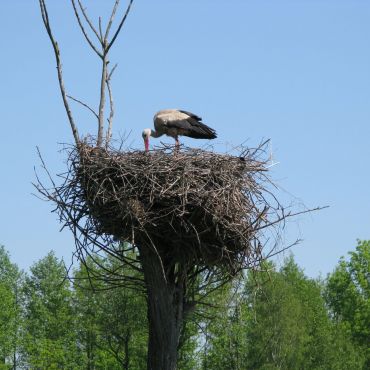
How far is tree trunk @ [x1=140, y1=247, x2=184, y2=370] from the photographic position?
1045 cm

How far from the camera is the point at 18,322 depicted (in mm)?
44906

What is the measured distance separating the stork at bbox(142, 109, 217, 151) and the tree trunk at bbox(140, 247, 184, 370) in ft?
11.6

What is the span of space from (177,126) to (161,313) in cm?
426

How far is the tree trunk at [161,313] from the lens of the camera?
34.3ft

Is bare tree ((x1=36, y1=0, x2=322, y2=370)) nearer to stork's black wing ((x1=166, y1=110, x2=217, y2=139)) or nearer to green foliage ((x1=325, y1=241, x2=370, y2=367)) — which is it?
stork's black wing ((x1=166, y1=110, x2=217, y2=139))

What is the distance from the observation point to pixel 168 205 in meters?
10.6

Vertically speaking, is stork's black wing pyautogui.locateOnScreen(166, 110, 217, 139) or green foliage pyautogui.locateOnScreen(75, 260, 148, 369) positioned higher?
green foliage pyautogui.locateOnScreen(75, 260, 148, 369)

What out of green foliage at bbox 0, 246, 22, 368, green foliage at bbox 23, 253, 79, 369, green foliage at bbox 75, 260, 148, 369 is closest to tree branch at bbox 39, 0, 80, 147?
green foliage at bbox 75, 260, 148, 369

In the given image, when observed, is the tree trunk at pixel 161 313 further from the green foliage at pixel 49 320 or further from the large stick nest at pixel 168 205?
the green foliage at pixel 49 320

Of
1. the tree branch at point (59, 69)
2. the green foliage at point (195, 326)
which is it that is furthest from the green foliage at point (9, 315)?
the tree branch at point (59, 69)

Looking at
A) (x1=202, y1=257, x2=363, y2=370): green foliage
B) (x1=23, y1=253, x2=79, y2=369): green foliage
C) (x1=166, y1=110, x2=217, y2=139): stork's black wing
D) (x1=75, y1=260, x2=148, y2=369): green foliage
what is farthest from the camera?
(x1=23, y1=253, x2=79, y2=369): green foliage

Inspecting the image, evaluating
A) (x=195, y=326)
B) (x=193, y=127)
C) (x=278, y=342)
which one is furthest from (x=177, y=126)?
(x=278, y=342)

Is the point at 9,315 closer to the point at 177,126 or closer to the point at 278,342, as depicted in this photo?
the point at 278,342

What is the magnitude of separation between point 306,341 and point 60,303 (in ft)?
43.3
